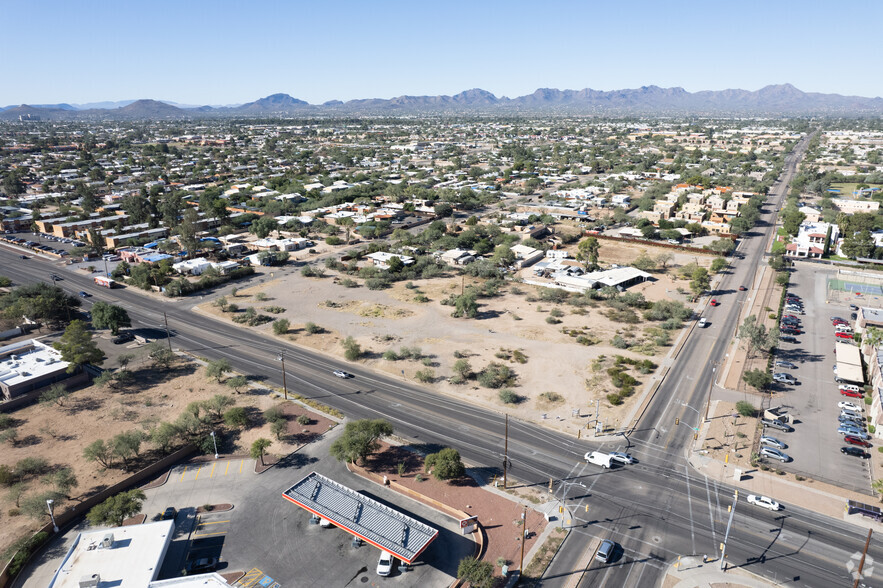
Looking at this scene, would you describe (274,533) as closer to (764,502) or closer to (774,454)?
(764,502)

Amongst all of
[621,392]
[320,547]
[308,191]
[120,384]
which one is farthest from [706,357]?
[308,191]

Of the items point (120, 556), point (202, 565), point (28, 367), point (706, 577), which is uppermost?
point (28, 367)

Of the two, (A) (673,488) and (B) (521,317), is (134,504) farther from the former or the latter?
(B) (521,317)

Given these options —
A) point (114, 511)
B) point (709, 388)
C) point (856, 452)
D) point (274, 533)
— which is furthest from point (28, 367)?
point (856, 452)

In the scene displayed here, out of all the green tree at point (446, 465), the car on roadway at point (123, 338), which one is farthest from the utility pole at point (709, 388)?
the car on roadway at point (123, 338)

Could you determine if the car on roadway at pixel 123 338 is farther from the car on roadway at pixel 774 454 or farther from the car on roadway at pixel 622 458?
the car on roadway at pixel 774 454

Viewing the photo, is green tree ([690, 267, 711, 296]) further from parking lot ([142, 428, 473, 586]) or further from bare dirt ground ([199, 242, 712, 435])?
parking lot ([142, 428, 473, 586])

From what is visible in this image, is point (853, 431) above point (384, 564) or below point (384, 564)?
above
